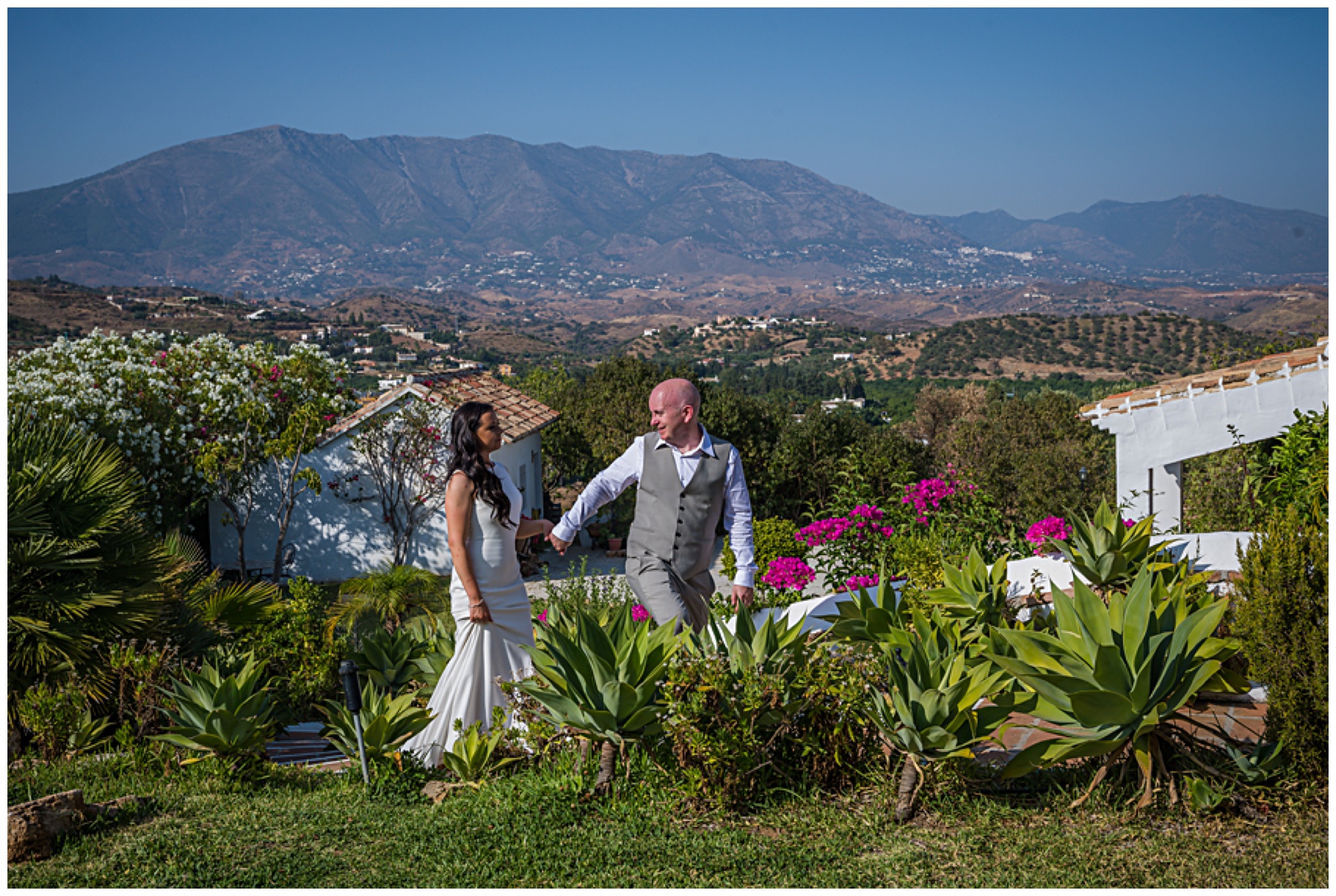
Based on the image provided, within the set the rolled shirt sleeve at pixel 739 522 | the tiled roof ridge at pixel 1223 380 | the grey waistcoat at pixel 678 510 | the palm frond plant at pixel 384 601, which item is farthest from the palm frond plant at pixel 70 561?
the tiled roof ridge at pixel 1223 380

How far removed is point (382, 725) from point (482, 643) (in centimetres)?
66

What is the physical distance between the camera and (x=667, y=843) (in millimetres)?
3408

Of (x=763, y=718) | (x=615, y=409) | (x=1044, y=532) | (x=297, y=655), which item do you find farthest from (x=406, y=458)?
(x=763, y=718)

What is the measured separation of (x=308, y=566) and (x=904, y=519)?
11.3 metres

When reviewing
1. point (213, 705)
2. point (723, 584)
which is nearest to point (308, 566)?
point (723, 584)

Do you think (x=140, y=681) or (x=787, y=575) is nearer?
(x=140, y=681)

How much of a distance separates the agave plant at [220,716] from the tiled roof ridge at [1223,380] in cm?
962

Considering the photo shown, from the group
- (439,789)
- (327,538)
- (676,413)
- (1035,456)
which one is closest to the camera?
(439,789)

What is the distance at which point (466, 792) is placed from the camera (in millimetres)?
4020

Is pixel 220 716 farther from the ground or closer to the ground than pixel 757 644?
closer to the ground

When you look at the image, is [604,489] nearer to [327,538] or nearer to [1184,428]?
[1184,428]

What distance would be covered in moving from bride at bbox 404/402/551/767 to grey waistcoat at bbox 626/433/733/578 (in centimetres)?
56

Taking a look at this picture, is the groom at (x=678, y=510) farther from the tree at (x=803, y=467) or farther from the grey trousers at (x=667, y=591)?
the tree at (x=803, y=467)

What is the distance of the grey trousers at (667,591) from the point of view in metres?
4.77
